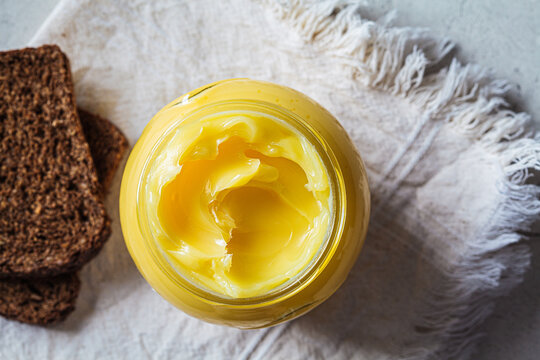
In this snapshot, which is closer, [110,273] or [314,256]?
[314,256]

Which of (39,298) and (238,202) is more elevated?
(238,202)

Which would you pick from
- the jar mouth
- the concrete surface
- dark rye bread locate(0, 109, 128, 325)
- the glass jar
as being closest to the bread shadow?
dark rye bread locate(0, 109, 128, 325)

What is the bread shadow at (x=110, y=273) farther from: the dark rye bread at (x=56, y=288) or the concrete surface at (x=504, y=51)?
the concrete surface at (x=504, y=51)

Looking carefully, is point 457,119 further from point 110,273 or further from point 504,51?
point 110,273

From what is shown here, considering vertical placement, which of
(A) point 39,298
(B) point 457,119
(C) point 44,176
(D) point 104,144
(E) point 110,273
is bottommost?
(A) point 39,298

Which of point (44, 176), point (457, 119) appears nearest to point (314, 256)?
point (457, 119)

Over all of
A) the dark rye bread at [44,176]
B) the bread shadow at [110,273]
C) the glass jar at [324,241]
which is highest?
the glass jar at [324,241]

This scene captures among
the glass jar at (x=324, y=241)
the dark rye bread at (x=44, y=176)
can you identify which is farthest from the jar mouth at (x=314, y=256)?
the dark rye bread at (x=44, y=176)
